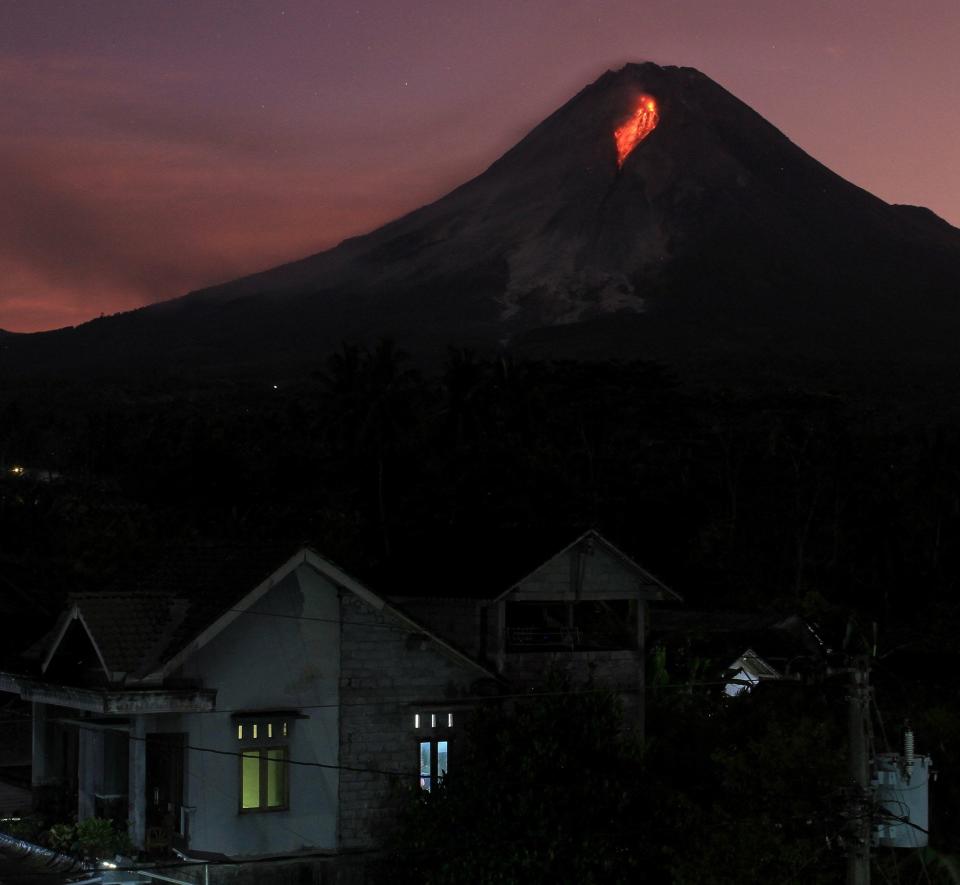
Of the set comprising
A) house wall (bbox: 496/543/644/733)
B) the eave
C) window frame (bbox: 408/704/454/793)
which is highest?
house wall (bbox: 496/543/644/733)

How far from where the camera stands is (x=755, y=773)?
1229 inches

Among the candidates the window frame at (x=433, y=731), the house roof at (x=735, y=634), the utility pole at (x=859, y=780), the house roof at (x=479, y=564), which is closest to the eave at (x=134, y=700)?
the window frame at (x=433, y=731)

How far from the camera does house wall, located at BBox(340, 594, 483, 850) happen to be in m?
31.2

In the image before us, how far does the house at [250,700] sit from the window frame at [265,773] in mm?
24

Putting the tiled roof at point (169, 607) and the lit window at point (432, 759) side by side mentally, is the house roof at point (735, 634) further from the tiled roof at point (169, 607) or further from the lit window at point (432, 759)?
the tiled roof at point (169, 607)

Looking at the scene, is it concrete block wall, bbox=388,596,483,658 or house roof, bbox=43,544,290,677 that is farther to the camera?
concrete block wall, bbox=388,596,483,658

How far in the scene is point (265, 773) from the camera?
3055 cm

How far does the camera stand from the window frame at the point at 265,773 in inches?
1182

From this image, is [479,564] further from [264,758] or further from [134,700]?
[134,700]

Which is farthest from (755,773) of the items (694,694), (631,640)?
(694,694)

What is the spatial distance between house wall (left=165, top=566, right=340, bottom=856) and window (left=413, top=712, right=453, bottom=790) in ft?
5.33

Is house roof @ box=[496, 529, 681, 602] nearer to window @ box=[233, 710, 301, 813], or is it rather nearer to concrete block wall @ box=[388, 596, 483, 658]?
concrete block wall @ box=[388, 596, 483, 658]

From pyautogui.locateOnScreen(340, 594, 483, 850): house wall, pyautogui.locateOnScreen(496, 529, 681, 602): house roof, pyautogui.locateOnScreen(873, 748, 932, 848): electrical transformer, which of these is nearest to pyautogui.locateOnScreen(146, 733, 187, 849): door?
pyautogui.locateOnScreen(340, 594, 483, 850): house wall

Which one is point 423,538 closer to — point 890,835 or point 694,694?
point 694,694
